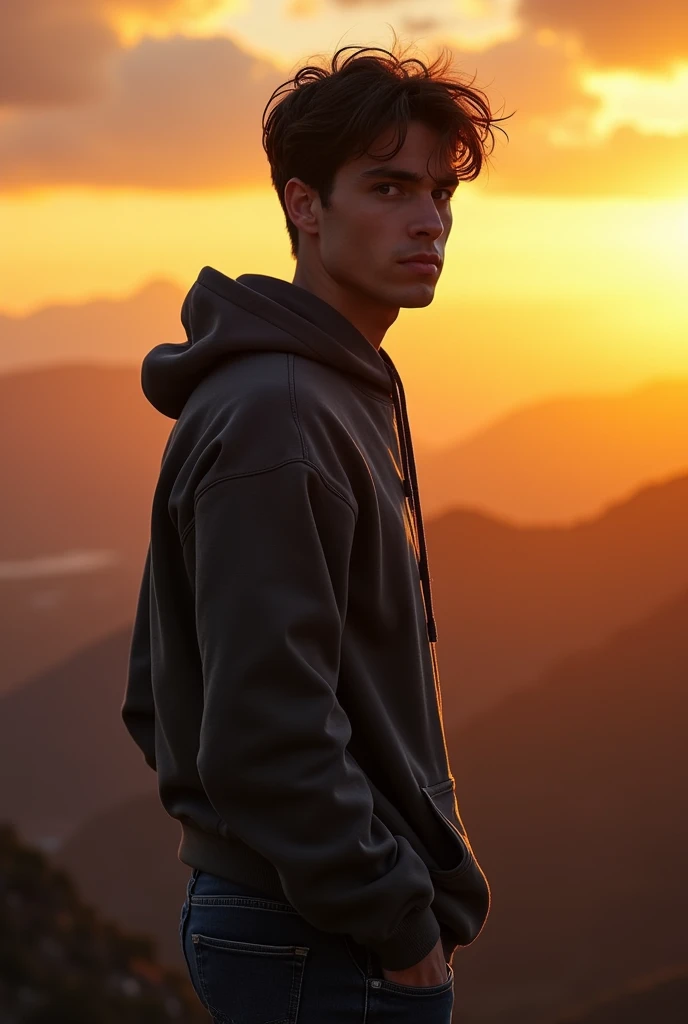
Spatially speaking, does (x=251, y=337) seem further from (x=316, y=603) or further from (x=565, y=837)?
(x=565, y=837)

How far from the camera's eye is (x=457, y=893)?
5.74 feet

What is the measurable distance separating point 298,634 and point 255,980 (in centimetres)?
53

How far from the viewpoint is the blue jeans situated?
5.31 ft

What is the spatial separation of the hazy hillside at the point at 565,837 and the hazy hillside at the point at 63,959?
20152mm

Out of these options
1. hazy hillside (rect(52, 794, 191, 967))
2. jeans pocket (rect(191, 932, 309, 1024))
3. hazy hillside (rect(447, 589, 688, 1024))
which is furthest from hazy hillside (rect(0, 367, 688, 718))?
jeans pocket (rect(191, 932, 309, 1024))

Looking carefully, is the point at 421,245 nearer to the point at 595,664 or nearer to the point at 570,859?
the point at 570,859

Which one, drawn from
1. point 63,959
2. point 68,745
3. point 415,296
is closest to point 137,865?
point 68,745

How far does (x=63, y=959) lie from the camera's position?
885 inches

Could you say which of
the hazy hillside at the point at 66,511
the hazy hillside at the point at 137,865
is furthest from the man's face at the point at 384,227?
the hazy hillside at the point at 66,511

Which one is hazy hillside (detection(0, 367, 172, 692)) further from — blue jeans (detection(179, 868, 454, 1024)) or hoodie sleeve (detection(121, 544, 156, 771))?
blue jeans (detection(179, 868, 454, 1024))

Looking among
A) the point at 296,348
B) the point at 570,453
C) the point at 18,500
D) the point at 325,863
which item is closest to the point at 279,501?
the point at 296,348

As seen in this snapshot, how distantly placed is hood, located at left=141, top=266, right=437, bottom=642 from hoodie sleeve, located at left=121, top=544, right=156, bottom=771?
368mm

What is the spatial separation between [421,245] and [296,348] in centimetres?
31

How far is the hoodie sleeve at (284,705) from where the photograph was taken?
4.91 feet
